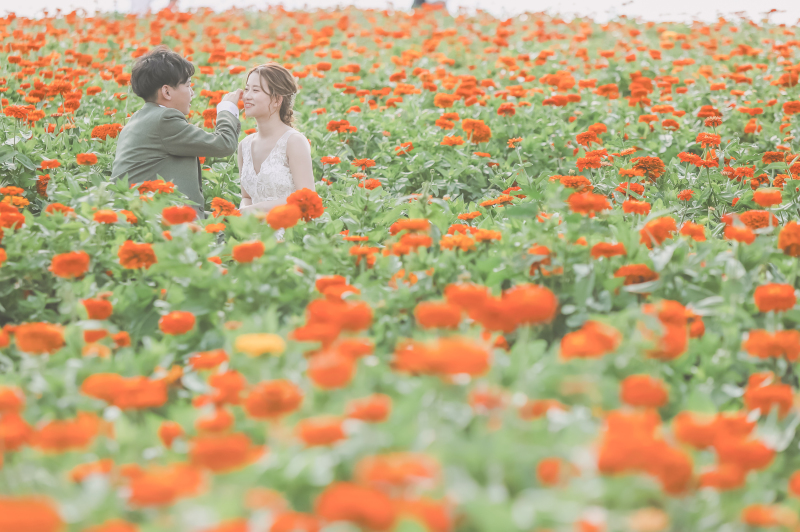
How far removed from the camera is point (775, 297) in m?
2.12

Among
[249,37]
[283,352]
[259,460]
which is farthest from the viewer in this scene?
[249,37]

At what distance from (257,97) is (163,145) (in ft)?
2.17

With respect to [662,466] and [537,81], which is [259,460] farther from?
[537,81]

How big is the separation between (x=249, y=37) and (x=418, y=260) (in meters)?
8.41

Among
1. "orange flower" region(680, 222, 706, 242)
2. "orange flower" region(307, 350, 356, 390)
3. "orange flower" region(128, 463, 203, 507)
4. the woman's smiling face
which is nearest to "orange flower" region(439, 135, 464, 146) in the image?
the woman's smiling face

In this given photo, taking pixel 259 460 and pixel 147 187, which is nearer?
pixel 259 460

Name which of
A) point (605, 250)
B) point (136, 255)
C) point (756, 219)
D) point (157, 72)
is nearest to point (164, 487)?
point (136, 255)

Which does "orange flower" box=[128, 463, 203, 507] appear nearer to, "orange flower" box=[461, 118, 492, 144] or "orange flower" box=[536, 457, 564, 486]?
"orange flower" box=[536, 457, 564, 486]

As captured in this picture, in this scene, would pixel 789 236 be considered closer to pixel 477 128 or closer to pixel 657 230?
pixel 657 230

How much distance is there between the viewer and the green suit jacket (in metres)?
3.97

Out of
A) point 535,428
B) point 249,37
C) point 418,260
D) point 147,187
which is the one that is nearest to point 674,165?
point 418,260

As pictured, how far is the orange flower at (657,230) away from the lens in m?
2.62

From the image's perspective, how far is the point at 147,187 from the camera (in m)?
3.41

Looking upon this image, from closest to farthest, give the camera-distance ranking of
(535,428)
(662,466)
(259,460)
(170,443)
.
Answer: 1. (662,466)
2. (259,460)
3. (535,428)
4. (170,443)
